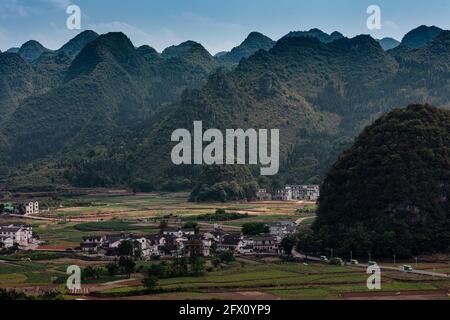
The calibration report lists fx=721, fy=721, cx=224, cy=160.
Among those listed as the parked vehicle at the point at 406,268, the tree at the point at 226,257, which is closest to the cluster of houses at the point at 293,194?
the tree at the point at 226,257

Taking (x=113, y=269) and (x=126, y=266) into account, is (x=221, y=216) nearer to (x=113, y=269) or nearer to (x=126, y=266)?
(x=126, y=266)

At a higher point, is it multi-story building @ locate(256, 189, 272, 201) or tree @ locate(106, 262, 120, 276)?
multi-story building @ locate(256, 189, 272, 201)

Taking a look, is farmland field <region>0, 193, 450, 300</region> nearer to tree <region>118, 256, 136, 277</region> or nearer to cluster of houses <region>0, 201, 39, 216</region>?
tree <region>118, 256, 136, 277</region>

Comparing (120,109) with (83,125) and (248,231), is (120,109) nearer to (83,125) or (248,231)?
(83,125)

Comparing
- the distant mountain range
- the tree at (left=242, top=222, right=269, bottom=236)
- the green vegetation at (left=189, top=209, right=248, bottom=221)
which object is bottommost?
the tree at (left=242, top=222, right=269, bottom=236)

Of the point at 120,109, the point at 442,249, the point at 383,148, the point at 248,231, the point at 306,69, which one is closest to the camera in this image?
the point at 442,249

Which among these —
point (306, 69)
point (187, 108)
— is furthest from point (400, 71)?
point (187, 108)

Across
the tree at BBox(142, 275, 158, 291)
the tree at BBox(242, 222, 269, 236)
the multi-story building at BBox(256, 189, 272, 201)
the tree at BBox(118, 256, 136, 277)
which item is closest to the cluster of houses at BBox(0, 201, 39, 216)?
the multi-story building at BBox(256, 189, 272, 201)
